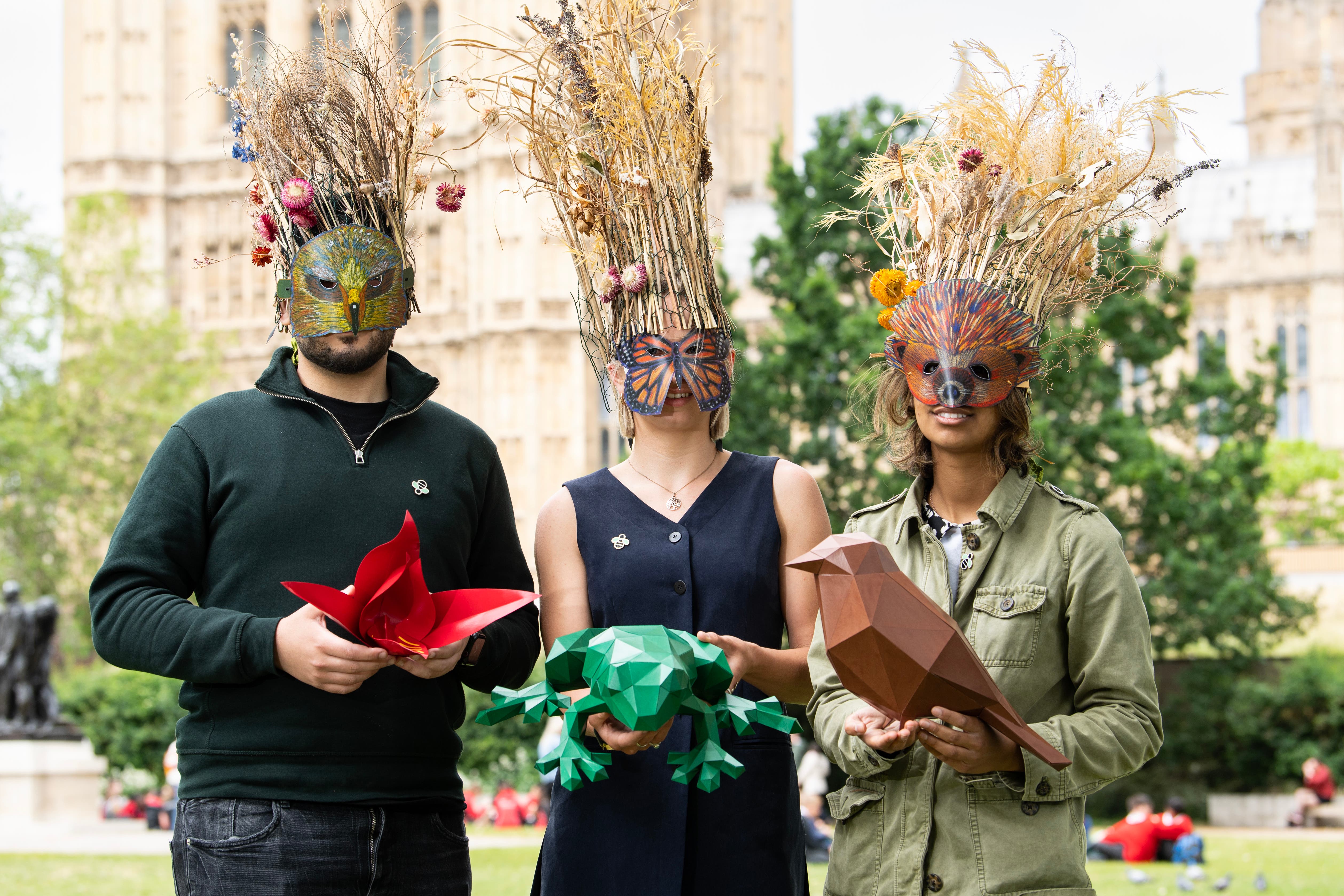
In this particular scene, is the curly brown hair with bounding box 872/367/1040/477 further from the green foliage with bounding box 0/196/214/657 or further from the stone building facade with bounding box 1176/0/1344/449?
the stone building facade with bounding box 1176/0/1344/449

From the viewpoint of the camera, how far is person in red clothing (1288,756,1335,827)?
1812cm

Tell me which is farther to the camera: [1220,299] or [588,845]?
[1220,299]

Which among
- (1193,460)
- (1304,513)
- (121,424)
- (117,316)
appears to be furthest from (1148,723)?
(1304,513)

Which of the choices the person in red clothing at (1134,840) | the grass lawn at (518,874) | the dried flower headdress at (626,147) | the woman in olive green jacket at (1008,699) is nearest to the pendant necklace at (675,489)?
the dried flower headdress at (626,147)

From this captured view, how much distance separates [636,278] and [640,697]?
3.70 feet

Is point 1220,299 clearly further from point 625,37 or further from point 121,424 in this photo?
point 625,37

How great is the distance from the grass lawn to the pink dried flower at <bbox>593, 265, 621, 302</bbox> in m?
6.38

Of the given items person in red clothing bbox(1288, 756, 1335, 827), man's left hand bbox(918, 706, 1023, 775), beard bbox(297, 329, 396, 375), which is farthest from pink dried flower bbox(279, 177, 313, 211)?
person in red clothing bbox(1288, 756, 1335, 827)

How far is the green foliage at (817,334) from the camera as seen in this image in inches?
770

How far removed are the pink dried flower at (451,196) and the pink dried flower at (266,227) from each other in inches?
14.6

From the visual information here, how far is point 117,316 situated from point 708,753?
110 ft

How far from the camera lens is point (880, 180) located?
351 cm

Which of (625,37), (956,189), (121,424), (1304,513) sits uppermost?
(625,37)

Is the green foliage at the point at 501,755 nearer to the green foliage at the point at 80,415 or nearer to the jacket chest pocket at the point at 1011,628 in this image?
the green foliage at the point at 80,415
